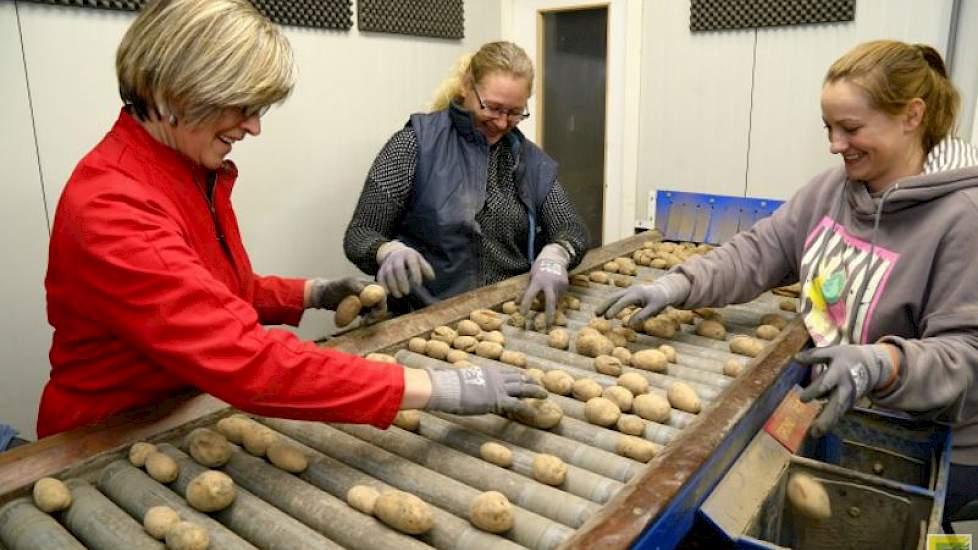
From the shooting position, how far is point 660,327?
188cm

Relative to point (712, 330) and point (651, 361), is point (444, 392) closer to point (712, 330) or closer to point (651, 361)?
point (651, 361)

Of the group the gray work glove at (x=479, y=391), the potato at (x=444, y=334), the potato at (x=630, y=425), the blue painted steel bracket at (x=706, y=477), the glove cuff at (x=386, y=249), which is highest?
the glove cuff at (x=386, y=249)

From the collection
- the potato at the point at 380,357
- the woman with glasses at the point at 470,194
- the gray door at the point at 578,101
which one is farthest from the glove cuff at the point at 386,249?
the gray door at the point at 578,101

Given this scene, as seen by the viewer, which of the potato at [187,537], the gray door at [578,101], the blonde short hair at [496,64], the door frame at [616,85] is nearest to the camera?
the potato at [187,537]

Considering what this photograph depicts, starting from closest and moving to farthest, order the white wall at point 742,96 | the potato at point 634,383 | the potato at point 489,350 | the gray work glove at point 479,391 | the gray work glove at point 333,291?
the gray work glove at point 479,391, the potato at point 634,383, the potato at point 489,350, the gray work glove at point 333,291, the white wall at point 742,96

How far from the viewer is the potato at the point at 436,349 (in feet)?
5.52

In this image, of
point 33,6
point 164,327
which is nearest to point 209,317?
point 164,327

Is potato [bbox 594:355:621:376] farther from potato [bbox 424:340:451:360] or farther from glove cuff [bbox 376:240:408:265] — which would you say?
glove cuff [bbox 376:240:408:265]

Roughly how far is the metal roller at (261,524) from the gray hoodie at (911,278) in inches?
46.0

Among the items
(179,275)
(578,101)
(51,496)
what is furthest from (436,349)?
(578,101)

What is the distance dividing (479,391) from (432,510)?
0.88 ft

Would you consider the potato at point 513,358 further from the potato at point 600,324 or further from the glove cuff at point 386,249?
the glove cuff at point 386,249

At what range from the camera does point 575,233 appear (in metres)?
2.47

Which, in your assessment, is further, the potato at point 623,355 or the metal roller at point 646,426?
the potato at point 623,355
